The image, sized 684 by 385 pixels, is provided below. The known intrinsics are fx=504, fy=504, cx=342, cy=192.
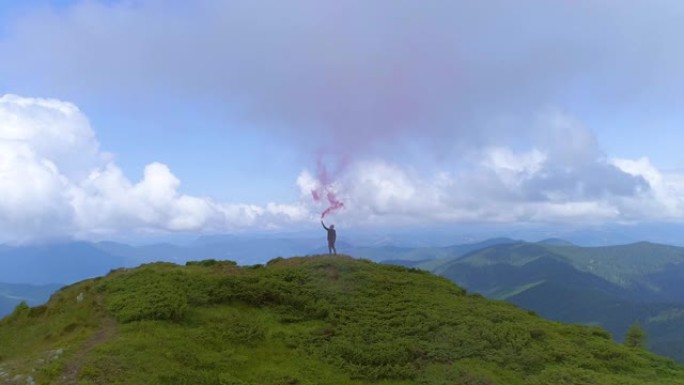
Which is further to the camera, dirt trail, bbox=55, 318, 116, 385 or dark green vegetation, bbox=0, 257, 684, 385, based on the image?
dark green vegetation, bbox=0, 257, 684, 385

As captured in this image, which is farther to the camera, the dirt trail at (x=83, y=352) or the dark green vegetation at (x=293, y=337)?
the dark green vegetation at (x=293, y=337)

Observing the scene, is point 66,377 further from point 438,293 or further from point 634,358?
point 634,358

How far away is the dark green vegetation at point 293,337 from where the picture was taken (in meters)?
19.7

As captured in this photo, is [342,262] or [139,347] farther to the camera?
[342,262]

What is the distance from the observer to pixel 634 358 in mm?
23625

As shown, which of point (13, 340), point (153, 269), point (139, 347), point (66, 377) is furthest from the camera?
point (153, 269)

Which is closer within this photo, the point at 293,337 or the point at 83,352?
the point at 83,352

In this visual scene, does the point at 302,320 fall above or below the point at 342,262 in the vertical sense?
below

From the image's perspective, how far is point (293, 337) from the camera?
79.7ft

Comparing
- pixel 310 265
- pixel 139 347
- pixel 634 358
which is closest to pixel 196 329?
pixel 139 347

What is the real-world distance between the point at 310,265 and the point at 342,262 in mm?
2215

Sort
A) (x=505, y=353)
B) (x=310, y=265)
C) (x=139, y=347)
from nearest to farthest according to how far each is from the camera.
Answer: (x=139, y=347) → (x=505, y=353) → (x=310, y=265)

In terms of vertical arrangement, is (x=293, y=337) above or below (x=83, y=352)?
below

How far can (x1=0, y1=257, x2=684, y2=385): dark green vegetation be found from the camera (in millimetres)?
19656
